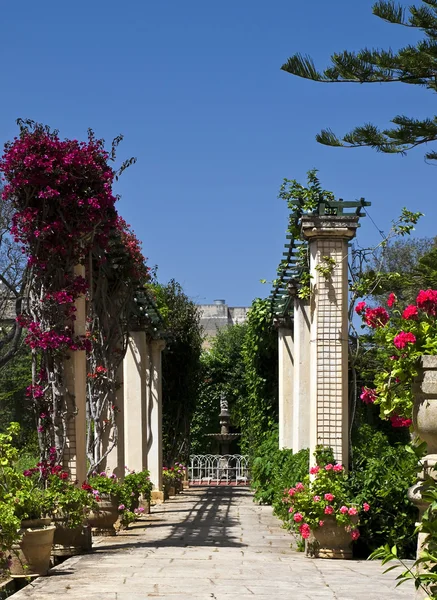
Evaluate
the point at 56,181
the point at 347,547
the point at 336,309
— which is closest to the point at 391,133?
the point at 336,309

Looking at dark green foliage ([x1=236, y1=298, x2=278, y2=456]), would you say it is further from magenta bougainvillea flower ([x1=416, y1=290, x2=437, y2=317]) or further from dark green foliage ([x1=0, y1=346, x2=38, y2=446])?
magenta bougainvillea flower ([x1=416, y1=290, x2=437, y2=317])

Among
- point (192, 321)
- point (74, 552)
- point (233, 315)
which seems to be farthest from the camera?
point (233, 315)

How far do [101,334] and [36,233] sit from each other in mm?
3531

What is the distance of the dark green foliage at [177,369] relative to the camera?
2080 centimetres

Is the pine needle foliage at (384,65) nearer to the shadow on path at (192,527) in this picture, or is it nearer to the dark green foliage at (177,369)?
the shadow on path at (192,527)

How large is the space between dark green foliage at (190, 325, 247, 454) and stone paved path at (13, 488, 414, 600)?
16602 millimetres

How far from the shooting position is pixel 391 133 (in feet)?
32.2

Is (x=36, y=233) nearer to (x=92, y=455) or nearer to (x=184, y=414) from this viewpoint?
(x=92, y=455)

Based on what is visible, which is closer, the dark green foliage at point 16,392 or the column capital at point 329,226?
the column capital at point 329,226

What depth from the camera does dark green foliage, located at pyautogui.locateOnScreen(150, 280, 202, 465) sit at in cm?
2080

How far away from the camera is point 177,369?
21.0 m

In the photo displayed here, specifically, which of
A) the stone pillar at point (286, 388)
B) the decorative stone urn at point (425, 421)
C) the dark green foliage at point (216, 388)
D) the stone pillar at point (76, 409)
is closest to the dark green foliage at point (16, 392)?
the dark green foliage at point (216, 388)

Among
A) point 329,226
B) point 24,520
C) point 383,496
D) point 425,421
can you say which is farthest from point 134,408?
point 425,421

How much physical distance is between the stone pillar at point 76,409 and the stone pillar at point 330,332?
7.59 ft
